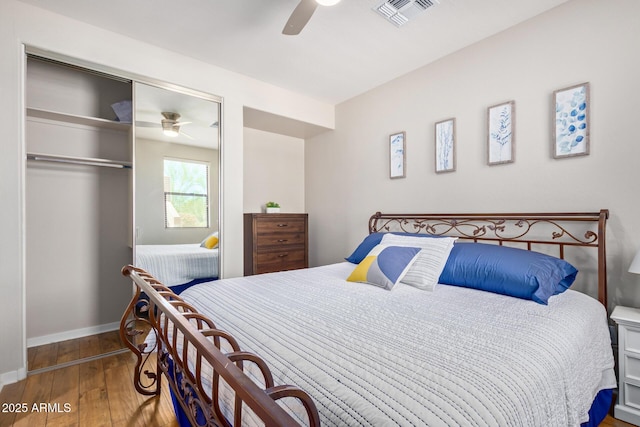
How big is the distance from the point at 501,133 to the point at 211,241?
277 centimetres

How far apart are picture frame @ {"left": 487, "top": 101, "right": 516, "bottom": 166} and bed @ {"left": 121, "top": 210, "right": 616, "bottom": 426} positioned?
1.84 ft

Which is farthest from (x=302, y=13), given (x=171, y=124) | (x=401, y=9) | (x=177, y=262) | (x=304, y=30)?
(x=177, y=262)

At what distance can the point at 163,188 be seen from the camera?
274 centimetres

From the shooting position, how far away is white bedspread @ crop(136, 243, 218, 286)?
8.71 ft

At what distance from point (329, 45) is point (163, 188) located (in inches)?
76.5

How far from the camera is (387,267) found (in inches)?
80.7

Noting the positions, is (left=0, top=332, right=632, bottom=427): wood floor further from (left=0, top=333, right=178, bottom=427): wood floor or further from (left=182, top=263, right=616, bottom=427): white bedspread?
(left=182, top=263, right=616, bottom=427): white bedspread

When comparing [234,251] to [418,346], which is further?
[234,251]

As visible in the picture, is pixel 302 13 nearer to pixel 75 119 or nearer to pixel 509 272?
pixel 509 272

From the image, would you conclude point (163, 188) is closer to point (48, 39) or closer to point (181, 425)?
point (48, 39)

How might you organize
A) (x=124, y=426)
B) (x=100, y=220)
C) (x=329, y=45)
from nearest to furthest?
1. (x=124, y=426)
2. (x=329, y=45)
3. (x=100, y=220)

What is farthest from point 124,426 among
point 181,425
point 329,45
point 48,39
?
point 329,45

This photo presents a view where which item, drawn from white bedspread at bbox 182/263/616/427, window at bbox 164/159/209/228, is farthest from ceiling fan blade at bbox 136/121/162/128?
white bedspread at bbox 182/263/616/427

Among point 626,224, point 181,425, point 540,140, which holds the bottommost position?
point 181,425
